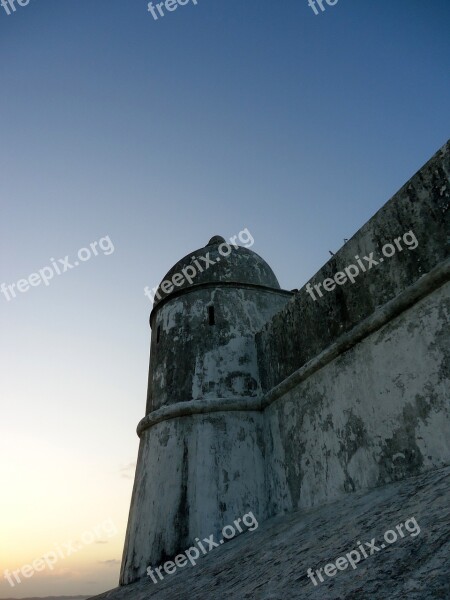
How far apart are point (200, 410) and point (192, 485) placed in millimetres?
1018

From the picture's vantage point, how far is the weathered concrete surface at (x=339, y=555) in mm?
1906

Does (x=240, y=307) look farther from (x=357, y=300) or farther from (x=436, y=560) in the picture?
(x=436, y=560)

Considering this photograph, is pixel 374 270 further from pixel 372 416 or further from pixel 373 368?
pixel 372 416

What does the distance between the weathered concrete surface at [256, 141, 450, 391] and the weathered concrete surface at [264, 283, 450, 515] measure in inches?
13.2

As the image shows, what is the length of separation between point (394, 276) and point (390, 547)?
2.53 m

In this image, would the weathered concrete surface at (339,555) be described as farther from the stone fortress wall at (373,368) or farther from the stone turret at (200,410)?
the stone turret at (200,410)

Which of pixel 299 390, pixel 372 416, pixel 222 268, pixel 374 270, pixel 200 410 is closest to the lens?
pixel 372 416

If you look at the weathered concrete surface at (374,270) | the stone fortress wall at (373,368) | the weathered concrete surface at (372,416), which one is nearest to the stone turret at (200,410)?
the stone fortress wall at (373,368)

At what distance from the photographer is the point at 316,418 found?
479cm

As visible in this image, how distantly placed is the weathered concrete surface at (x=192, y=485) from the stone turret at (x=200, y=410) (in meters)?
0.01

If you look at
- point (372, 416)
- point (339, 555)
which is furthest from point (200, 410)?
point (339, 555)

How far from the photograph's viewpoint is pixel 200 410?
19.5 feet

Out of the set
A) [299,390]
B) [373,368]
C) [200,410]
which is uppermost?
[200,410]

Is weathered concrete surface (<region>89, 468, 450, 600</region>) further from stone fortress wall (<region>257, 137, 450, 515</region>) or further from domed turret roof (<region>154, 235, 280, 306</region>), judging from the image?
domed turret roof (<region>154, 235, 280, 306</region>)
